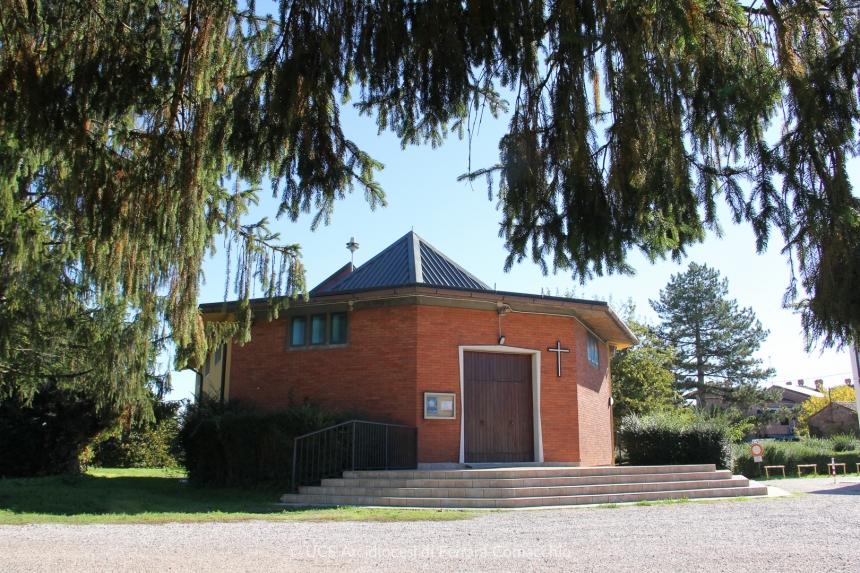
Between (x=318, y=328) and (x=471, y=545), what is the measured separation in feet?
29.3

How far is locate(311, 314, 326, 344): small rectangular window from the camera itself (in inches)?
576

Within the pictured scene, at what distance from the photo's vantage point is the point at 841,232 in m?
3.98

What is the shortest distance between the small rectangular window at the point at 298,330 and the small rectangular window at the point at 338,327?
70cm

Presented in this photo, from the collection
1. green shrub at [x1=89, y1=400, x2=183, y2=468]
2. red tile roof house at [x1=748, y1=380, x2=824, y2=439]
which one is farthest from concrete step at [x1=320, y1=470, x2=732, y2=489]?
red tile roof house at [x1=748, y1=380, x2=824, y2=439]

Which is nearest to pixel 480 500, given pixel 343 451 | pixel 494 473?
pixel 494 473

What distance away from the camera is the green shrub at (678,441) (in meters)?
18.1

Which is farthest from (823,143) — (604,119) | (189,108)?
(189,108)

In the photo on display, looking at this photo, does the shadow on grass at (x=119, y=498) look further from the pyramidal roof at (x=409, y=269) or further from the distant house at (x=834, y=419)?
the distant house at (x=834, y=419)

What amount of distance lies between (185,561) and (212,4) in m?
4.69

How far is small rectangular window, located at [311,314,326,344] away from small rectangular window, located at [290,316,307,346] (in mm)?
217

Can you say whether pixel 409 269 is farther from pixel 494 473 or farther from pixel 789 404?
pixel 789 404

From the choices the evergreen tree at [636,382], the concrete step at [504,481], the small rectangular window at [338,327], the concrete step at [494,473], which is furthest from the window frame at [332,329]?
the evergreen tree at [636,382]

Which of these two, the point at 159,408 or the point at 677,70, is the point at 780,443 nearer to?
the point at 159,408

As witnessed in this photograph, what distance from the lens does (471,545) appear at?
20.8 feet
